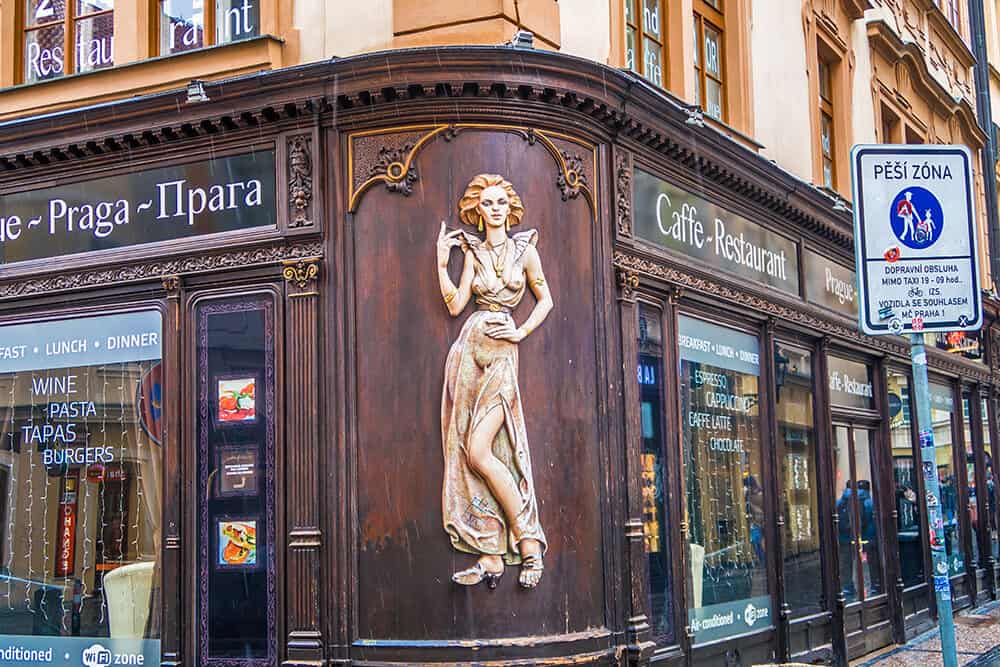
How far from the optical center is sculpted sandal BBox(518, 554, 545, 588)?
8859 mm

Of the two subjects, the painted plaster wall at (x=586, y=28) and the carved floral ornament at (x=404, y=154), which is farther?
the painted plaster wall at (x=586, y=28)

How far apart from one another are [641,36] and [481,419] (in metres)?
4.29

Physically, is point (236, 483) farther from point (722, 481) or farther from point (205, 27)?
point (722, 481)

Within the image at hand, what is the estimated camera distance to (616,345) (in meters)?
9.82

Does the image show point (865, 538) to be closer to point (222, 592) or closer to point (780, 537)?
point (780, 537)

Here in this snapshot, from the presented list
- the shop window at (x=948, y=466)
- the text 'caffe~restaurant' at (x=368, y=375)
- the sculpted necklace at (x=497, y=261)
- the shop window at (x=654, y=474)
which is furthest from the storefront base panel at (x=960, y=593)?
the sculpted necklace at (x=497, y=261)

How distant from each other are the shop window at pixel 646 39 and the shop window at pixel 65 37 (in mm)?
4313

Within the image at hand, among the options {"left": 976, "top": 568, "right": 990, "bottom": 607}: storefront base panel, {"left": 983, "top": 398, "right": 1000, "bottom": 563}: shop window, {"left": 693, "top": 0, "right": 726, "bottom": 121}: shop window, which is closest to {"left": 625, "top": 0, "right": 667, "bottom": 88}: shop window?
{"left": 693, "top": 0, "right": 726, "bottom": 121}: shop window

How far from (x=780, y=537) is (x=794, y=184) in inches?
139

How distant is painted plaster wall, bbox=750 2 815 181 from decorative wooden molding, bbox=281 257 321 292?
5.61m

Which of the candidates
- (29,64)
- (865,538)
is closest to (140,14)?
(29,64)

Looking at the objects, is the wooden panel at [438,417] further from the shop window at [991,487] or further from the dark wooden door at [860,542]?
the shop window at [991,487]

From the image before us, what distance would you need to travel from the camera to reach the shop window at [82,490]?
9930mm

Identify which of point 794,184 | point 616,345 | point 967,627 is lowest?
point 967,627
